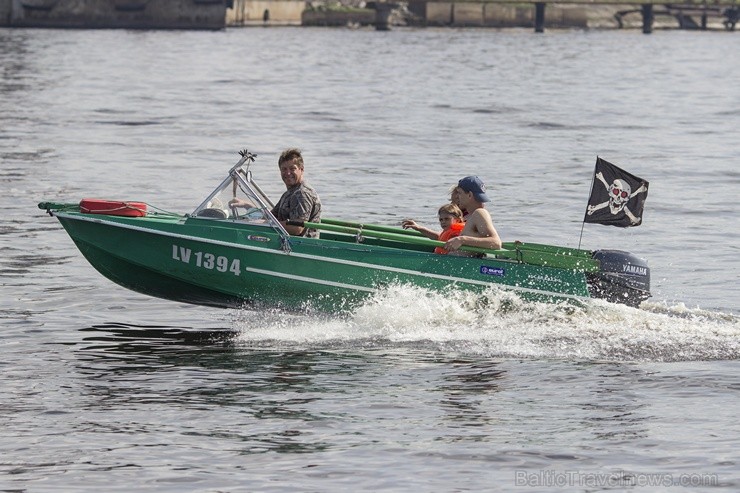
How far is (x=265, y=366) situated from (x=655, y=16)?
149 metres

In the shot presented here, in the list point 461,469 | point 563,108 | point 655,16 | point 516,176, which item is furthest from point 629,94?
point 655,16

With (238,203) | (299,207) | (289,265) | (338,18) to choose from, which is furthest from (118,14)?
(289,265)

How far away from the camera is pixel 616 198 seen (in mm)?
16234

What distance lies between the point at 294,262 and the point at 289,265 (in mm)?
66

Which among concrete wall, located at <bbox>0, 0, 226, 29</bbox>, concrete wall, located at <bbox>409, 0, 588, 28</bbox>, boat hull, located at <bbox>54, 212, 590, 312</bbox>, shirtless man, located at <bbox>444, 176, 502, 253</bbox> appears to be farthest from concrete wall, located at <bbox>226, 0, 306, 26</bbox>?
shirtless man, located at <bbox>444, 176, 502, 253</bbox>

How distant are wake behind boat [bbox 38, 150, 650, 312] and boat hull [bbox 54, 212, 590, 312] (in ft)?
0.04

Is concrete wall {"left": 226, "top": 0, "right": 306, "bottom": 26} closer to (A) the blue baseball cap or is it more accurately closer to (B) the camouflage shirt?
(B) the camouflage shirt

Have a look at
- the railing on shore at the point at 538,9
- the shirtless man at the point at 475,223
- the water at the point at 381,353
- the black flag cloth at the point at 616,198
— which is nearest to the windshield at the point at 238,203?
the water at the point at 381,353

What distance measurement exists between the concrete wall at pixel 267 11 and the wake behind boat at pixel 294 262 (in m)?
111

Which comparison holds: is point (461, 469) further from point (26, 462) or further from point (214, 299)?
point (214, 299)

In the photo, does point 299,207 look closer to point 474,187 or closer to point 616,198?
point 474,187

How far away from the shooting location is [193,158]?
35969mm

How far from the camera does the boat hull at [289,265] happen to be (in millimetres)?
15961

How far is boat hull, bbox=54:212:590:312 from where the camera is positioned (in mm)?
15961
